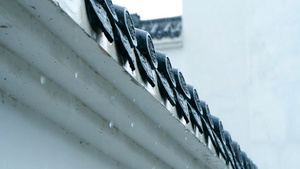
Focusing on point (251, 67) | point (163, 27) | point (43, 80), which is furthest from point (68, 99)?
point (163, 27)

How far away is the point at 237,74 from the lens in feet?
28.9

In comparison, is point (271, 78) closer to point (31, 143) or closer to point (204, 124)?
point (204, 124)

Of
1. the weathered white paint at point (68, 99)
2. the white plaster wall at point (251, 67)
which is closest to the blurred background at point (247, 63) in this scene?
the white plaster wall at point (251, 67)

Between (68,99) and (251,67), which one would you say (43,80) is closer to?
(68,99)

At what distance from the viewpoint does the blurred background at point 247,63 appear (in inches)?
316

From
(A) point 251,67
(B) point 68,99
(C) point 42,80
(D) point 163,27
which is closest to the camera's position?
(C) point 42,80

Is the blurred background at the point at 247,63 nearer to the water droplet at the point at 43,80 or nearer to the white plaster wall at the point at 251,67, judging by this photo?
the white plaster wall at the point at 251,67

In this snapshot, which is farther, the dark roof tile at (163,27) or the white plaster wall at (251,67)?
the dark roof tile at (163,27)

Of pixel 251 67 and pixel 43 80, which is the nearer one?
pixel 43 80

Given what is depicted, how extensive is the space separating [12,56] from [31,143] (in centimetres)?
39

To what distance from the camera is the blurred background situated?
804 centimetres

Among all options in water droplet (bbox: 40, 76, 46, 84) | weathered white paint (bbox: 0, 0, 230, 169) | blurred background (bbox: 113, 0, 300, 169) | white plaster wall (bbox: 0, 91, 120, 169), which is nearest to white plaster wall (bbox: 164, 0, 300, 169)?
blurred background (bbox: 113, 0, 300, 169)

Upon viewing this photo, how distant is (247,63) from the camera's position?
873 cm

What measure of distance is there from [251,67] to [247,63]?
11 cm
